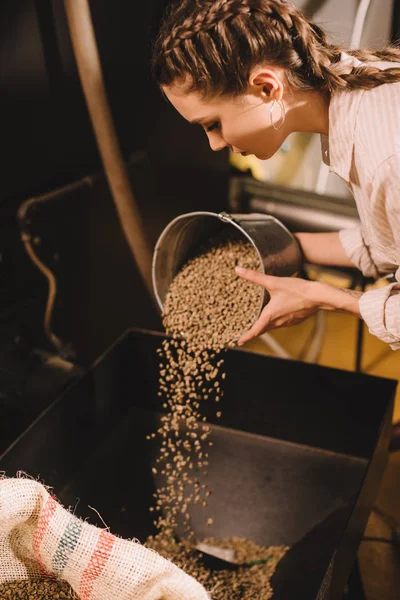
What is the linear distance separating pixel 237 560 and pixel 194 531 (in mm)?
137

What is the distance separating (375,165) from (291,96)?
20cm

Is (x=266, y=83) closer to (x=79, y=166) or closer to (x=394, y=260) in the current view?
(x=394, y=260)

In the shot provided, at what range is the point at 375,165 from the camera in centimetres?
102

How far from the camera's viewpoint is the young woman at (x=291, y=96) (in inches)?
38.3

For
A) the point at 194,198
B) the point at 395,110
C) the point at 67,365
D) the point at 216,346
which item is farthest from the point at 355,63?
the point at 194,198

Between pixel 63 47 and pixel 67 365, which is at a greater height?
pixel 63 47

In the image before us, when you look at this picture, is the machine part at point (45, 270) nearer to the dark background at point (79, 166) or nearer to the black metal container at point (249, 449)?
the dark background at point (79, 166)

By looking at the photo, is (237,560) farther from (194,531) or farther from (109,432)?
(109,432)

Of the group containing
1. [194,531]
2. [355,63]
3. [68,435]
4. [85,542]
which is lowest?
[194,531]

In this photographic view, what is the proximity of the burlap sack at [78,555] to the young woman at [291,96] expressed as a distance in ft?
1.83

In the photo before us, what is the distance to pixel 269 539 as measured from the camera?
136 centimetres

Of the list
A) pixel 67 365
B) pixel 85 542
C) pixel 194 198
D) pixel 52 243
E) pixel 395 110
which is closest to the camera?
pixel 85 542

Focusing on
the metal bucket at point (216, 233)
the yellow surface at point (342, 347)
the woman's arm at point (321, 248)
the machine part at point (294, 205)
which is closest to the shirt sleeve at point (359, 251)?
the woman's arm at point (321, 248)

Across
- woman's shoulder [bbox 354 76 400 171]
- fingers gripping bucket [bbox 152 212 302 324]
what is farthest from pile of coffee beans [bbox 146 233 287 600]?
woman's shoulder [bbox 354 76 400 171]
